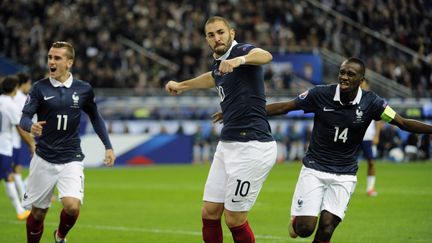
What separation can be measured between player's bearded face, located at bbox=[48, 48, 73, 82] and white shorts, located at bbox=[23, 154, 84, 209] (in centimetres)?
110

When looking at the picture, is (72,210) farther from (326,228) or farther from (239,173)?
(326,228)

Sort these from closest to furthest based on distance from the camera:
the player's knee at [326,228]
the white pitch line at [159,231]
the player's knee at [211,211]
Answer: the player's knee at [211,211] < the player's knee at [326,228] < the white pitch line at [159,231]

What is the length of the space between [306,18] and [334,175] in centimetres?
3186

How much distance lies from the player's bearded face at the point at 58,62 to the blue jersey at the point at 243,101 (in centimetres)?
242

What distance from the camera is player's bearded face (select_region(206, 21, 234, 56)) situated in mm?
8883

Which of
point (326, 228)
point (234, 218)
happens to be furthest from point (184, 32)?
point (234, 218)

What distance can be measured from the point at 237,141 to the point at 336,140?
1584mm

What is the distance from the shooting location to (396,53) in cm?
3856

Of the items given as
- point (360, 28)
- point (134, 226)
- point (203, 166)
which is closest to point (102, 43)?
point (203, 166)

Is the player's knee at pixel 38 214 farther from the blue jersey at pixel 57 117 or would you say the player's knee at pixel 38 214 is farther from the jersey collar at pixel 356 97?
the jersey collar at pixel 356 97

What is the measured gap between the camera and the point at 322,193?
998cm

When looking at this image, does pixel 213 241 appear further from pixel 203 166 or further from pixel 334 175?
pixel 203 166

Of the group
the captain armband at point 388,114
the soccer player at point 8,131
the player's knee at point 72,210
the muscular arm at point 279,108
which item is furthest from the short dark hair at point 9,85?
the captain armband at point 388,114

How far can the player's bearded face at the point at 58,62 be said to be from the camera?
10367mm
